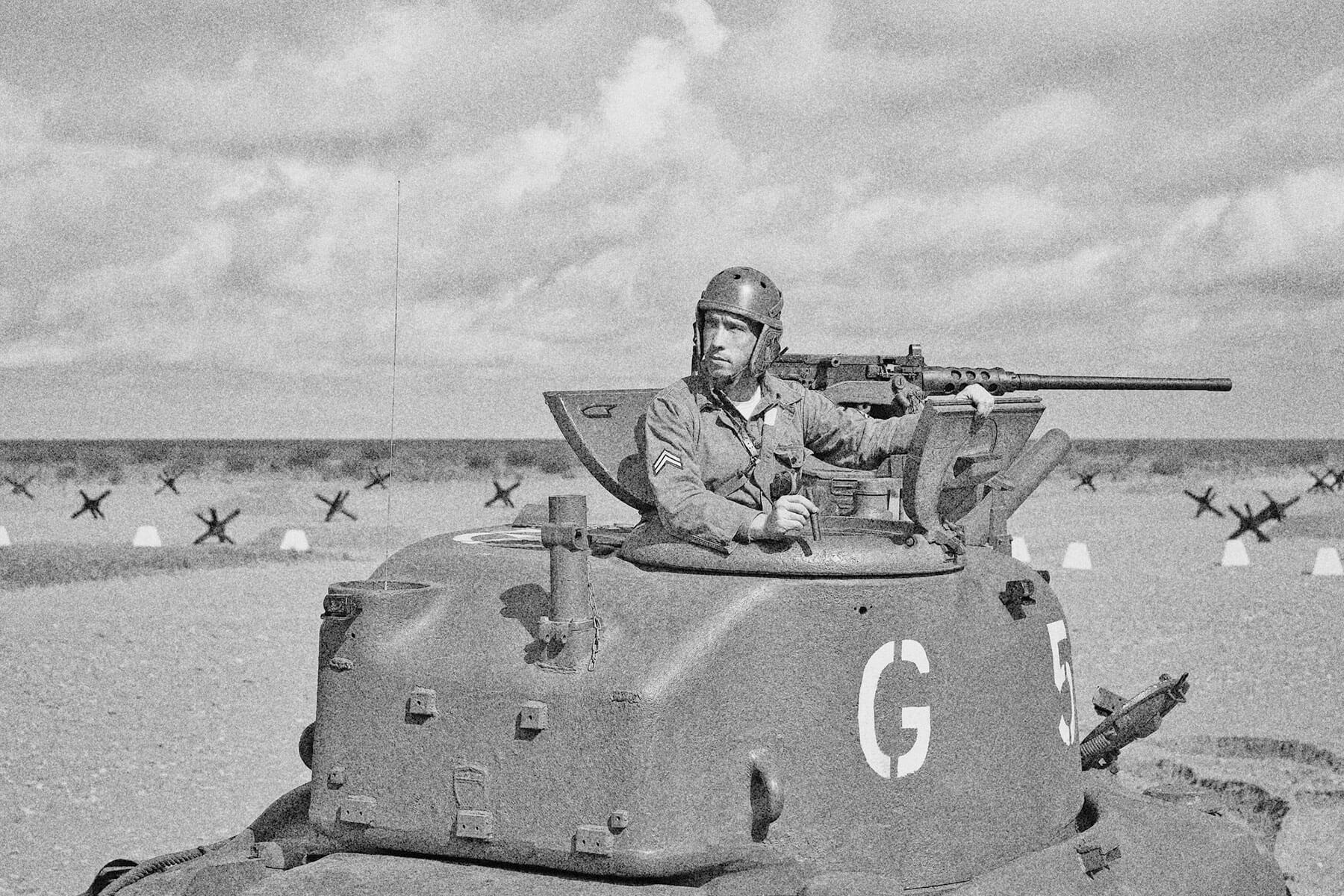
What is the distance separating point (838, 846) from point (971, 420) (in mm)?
1578

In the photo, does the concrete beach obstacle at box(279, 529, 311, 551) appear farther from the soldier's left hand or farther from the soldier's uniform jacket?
the soldier's left hand

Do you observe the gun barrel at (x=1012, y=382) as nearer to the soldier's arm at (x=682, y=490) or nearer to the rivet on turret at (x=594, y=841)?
the soldier's arm at (x=682, y=490)

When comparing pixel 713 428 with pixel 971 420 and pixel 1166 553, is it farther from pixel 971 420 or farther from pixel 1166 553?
pixel 1166 553

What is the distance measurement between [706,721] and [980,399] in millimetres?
1627

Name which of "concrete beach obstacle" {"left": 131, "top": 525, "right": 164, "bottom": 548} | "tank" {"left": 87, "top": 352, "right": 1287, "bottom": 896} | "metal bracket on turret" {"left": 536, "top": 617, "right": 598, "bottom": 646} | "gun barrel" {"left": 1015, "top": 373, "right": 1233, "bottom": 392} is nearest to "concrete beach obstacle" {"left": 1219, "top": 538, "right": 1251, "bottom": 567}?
"concrete beach obstacle" {"left": 131, "top": 525, "right": 164, "bottom": 548}

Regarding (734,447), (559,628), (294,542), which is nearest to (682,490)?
(734,447)

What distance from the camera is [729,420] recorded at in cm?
614

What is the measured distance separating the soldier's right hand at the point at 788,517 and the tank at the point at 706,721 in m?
0.10

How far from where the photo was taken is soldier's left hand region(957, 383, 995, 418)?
597cm

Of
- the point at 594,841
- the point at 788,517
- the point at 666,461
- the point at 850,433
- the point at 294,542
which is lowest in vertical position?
the point at 594,841

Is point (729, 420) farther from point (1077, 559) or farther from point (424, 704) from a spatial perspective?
point (1077, 559)

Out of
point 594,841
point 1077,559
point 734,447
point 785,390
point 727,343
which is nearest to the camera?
point 594,841

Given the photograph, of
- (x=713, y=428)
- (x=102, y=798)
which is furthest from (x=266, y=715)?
(x=713, y=428)

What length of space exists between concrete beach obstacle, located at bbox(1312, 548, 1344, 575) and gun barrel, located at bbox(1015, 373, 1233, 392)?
59.5 feet
